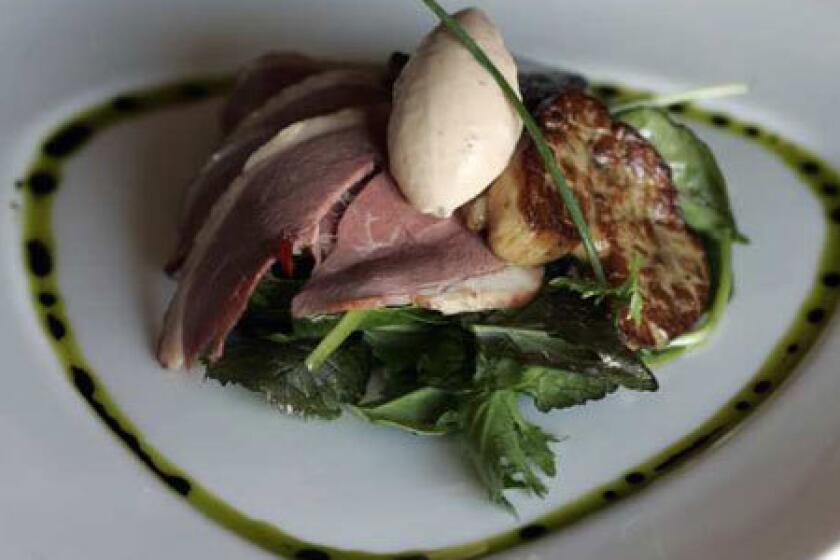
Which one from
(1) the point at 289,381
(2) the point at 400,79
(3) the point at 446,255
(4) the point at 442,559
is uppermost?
(2) the point at 400,79

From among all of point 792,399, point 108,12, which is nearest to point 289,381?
point 792,399

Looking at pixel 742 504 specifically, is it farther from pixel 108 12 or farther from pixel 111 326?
pixel 108 12

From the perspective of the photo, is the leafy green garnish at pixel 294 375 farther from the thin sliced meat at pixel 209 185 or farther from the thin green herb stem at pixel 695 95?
the thin green herb stem at pixel 695 95

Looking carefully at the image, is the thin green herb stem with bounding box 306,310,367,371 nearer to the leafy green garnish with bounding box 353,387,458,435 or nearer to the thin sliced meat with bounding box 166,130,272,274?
the leafy green garnish with bounding box 353,387,458,435

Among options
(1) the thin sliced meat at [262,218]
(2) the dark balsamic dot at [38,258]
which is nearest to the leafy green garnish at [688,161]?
(1) the thin sliced meat at [262,218]

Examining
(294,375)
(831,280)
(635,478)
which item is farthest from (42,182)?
(831,280)
